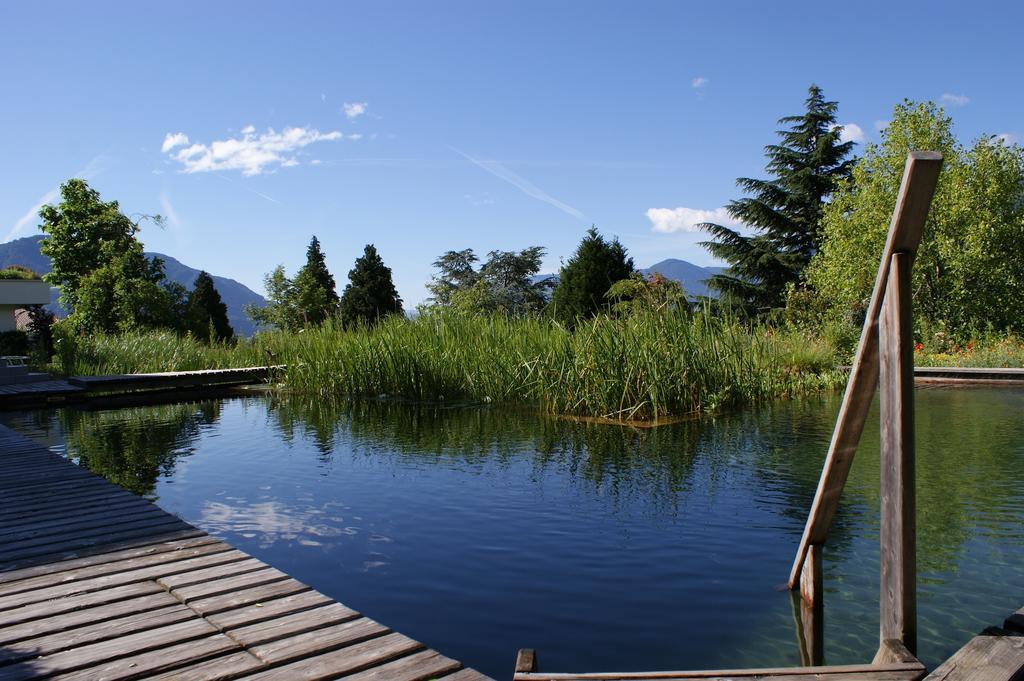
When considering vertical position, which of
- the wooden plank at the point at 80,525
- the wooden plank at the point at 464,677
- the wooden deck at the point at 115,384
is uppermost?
the wooden deck at the point at 115,384

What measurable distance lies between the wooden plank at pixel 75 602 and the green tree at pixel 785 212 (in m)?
20.8

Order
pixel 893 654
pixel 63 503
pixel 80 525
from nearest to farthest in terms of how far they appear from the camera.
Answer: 1. pixel 893 654
2. pixel 80 525
3. pixel 63 503

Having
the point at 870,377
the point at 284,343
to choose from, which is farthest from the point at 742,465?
the point at 284,343

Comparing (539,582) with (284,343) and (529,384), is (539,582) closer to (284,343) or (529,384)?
(529,384)

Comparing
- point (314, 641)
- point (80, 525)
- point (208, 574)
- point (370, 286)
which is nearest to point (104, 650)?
point (314, 641)

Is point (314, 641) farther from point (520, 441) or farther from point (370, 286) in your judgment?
point (370, 286)

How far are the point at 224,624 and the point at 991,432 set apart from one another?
703 centimetres

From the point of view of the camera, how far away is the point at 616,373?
27.3 ft

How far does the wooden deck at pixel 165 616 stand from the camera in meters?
2.27

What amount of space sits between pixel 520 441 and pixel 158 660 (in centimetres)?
514

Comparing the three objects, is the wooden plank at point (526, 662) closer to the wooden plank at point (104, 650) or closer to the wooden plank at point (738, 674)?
the wooden plank at point (738, 674)

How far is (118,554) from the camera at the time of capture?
346 cm

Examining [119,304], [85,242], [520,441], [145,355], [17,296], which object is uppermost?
[85,242]

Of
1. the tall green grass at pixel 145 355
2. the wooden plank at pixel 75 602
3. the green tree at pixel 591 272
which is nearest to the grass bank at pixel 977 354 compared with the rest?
the green tree at pixel 591 272
